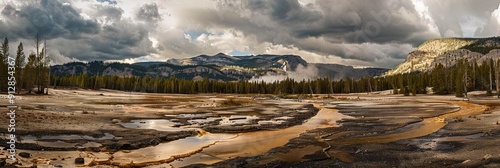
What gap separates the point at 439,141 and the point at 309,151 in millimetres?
9487

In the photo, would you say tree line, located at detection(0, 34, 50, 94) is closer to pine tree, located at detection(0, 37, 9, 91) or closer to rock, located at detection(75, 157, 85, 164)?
pine tree, located at detection(0, 37, 9, 91)

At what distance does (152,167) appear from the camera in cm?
1822

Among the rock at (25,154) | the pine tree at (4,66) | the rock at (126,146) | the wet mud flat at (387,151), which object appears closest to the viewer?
the wet mud flat at (387,151)

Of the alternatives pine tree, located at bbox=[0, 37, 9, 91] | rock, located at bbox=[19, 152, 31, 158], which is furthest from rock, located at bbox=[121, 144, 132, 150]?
pine tree, located at bbox=[0, 37, 9, 91]

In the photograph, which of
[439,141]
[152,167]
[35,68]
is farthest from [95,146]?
[35,68]

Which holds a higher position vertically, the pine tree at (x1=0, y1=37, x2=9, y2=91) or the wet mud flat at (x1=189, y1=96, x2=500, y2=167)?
the pine tree at (x1=0, y1=37, x2=9, y2=91)

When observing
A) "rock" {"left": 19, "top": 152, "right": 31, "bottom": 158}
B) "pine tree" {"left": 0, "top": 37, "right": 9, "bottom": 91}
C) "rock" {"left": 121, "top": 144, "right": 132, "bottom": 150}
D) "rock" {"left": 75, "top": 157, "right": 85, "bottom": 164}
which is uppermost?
"pine tree" {"left": 0, "top": 37, "right": 9, "bottom": 91}

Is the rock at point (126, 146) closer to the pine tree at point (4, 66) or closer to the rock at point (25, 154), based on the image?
the rock at point (25, 154)

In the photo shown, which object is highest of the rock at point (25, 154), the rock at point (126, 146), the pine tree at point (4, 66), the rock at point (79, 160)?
the pine tree at point (4, 66)

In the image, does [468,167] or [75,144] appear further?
[75,144]

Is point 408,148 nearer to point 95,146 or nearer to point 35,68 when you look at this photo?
point 95,146

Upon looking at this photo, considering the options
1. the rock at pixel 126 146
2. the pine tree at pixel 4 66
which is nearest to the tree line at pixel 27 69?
the pine tree at pixel 4 66

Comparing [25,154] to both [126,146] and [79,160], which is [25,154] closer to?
[79,160]

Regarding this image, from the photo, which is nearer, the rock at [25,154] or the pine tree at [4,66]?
the rock at [25,154]
